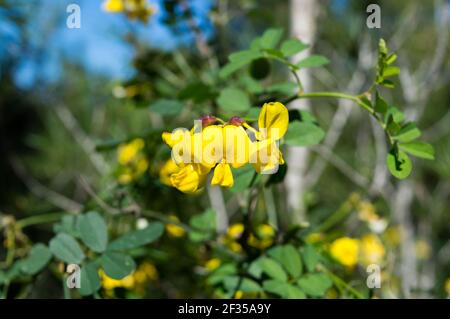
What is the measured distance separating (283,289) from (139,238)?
0.19 meters

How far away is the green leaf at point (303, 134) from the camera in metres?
0.54

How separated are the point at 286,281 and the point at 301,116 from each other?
0.66ft

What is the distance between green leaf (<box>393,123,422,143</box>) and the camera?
1.68 ft

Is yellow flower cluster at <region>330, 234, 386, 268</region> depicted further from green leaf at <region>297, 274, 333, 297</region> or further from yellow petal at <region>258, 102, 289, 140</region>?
yellow petal at <region>258, 102, 289, 140</region>

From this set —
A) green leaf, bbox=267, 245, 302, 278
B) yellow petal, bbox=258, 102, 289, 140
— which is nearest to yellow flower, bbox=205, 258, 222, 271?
green leaf, bbox=267, 245, 302, 278

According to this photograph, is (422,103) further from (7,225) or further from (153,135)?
(7,225)

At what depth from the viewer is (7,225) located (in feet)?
2.37

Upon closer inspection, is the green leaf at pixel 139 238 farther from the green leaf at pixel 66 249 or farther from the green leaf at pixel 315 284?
the green leaf at pixel 315 284

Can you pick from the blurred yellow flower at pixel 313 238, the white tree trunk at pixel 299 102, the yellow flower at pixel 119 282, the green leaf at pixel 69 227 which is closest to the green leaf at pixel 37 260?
the green leaf at pixel 69 227

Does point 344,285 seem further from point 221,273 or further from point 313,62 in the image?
point 313,62

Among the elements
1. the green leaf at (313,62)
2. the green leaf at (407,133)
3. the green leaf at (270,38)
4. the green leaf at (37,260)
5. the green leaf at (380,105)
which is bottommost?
the green leaf at (37,260)

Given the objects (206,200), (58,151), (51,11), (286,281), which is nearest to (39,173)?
(58,151)

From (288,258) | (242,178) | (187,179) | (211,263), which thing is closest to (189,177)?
(187,179)

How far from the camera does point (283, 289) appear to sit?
57cm
